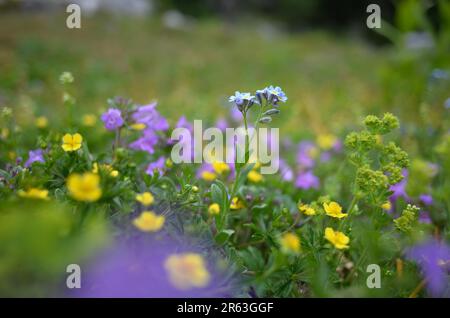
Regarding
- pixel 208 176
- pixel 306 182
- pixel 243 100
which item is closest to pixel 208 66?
pixel 306 182

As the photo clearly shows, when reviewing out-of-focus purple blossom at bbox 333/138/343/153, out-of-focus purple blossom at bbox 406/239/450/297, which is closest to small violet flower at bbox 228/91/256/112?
out-of-focus purple blossom at bbox 406/239/450/297

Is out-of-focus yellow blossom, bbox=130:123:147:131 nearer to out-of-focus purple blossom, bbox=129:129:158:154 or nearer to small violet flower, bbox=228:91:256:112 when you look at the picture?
out-of-focus purple blossom, bbox=129:129:158:154

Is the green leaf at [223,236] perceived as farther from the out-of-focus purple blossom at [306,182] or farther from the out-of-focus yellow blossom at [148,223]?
the out-of-focus purple blossom at [306,182]

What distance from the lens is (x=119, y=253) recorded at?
916 mm

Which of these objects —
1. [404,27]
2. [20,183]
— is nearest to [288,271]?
[20,183]

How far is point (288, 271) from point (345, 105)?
2.55 meters

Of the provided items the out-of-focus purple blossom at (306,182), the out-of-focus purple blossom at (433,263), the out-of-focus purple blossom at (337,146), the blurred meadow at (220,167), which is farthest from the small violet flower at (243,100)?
the out-of-focus purple blossom at (337,146)

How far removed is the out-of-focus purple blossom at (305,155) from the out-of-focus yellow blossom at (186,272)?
1430 millimetres

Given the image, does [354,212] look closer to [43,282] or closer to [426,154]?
[43,282]

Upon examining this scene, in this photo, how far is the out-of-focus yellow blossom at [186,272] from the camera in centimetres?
83

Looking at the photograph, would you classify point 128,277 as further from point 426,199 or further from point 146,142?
point 426,199

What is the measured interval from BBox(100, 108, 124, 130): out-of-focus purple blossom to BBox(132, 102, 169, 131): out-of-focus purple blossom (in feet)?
0.22

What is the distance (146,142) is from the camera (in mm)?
1502
